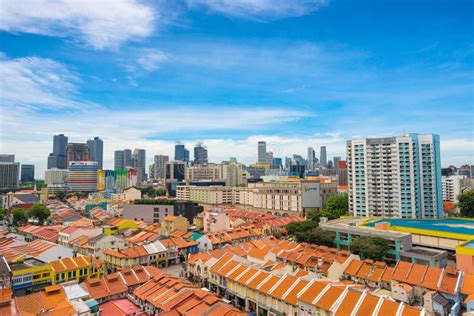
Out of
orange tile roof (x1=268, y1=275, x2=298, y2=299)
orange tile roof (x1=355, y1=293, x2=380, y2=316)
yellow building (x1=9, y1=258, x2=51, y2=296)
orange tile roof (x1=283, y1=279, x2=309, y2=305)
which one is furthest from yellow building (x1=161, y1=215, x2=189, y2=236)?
orange tile roof (x1=355, y1=293, x2=380, y2=316)

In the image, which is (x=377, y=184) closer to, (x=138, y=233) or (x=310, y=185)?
(x=310, y=185)

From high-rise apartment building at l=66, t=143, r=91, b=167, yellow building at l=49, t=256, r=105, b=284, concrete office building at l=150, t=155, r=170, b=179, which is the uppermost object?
high-rise apartment building at l=66, t=143, r=91, b=167

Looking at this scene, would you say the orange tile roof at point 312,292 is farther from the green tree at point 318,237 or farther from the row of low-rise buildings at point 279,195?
the row of low-rise buildings at point 279,195

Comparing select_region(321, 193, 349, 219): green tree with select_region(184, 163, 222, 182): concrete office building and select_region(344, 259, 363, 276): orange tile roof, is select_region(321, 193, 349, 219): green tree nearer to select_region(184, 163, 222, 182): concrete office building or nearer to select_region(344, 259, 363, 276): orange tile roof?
select_region(344, 259, 363, 276): orange tile roof

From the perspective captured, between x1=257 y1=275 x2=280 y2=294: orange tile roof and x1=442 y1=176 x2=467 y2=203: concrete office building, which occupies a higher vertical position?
x1=442 y1=176 x2=467 y2=203: concrete office building

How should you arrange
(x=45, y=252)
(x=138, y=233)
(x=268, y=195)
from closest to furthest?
(x=45, y=252) → (x=138, y=233) → (x=268, y=195)

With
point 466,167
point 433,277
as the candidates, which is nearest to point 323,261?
point 433,277
